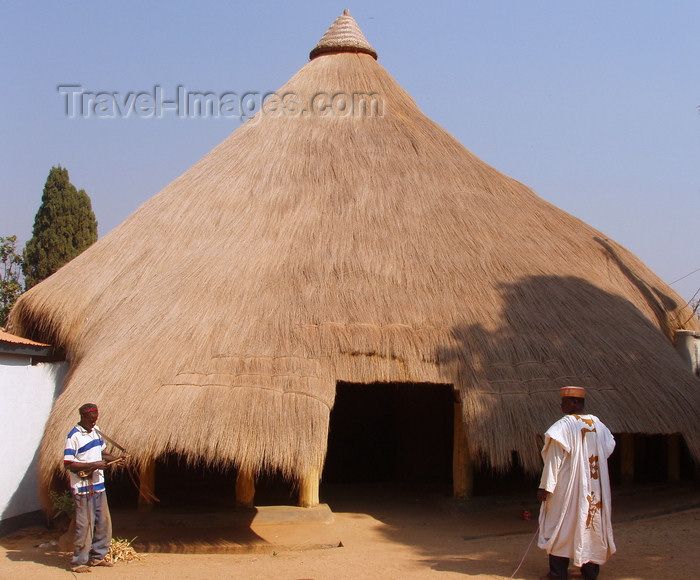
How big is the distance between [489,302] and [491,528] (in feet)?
8.21

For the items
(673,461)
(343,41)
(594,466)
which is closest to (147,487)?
(594,466)

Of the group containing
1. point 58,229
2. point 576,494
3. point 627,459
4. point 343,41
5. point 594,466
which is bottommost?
point 627,459

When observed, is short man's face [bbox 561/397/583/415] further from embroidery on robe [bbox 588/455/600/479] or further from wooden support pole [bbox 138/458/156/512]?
wooden support pole [bbox 138/458/156/512]

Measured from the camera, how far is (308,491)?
313 inches

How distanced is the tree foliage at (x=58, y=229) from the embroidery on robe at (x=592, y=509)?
54.7 ft

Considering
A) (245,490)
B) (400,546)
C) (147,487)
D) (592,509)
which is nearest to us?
(592,509)

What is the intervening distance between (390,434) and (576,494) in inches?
238

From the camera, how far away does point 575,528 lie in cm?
537

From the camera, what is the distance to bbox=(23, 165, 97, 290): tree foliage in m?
19.2

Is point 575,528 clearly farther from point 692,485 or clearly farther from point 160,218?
point 160,218

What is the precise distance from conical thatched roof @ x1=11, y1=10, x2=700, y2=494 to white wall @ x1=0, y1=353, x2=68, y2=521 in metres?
0.39

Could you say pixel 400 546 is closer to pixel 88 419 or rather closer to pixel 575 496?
pixel 575 496

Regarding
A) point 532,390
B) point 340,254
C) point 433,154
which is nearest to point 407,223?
point 340,254

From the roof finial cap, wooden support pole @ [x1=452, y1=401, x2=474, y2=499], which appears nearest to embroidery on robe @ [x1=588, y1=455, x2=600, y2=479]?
wooden support pole @ [x1=452, y1=401, x2=474, y2=499]
